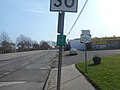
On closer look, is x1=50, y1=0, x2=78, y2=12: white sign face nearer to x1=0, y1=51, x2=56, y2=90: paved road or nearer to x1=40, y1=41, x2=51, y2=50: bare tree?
x1=0, y1=51, x2=56, y2=90: paved road

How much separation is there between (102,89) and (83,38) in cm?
853

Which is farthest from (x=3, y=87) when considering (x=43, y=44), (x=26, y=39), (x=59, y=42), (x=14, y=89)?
(x=43, y=44)

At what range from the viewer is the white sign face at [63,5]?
705 cm

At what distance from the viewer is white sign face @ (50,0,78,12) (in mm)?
7051

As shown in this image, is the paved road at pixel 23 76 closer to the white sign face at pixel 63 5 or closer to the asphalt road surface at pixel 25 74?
the asphalt road surface at pixel 25 74

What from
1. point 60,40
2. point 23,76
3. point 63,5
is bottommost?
point 23,76

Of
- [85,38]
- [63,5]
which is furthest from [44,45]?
[63,5]

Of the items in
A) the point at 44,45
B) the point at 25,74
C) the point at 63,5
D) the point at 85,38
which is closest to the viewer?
the point at 63,5

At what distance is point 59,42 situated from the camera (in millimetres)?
7656

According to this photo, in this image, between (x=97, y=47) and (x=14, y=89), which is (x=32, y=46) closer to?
(x=97, y=47)

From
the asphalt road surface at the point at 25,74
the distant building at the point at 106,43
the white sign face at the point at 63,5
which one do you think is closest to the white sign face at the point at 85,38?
the asphalt road surface at the point at 25,74

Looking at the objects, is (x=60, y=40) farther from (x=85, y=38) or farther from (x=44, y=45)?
(x=44, y=45)

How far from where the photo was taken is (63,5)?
7094mm

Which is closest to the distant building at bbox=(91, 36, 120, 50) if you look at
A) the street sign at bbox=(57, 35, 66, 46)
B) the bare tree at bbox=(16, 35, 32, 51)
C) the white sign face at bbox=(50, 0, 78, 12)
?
the bare tree at bbox=(16, 35, 32, 51)
